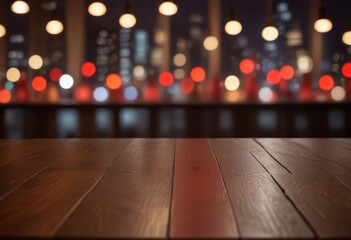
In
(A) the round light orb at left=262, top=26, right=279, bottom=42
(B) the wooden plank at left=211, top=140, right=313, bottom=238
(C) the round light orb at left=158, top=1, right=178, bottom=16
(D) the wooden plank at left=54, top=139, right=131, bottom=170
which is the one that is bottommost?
(B) the wooden plank at left=211, top=140, right=313, bottom=238

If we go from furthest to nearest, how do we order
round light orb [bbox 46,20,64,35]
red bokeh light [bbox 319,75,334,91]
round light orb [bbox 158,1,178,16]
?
red bokeh light [bbox 319,75,334,91] → round light orb [bbox 46,20,64,35] → round light orb [bbox 158,1,178,16]

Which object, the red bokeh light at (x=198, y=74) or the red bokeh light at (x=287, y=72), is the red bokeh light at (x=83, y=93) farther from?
the red bokeh light at (x=287, y=72)

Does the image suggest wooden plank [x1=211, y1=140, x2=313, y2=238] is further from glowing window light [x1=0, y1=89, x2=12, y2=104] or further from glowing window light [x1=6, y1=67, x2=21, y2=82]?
glowing window light [x1=6, y1=67, x2=21, y2=82]

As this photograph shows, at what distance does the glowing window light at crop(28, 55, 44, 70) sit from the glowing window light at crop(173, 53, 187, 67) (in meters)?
1.91

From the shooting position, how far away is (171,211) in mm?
964

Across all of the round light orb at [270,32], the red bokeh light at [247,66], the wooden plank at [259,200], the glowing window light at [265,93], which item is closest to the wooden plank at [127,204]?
the wooden plank at [259,200]

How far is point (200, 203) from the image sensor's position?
3.40 feet

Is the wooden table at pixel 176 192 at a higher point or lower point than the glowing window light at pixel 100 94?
lower

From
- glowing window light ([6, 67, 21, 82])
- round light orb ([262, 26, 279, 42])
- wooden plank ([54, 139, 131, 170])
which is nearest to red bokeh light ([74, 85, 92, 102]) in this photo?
glowing window light ([6, 67, 21, 82])

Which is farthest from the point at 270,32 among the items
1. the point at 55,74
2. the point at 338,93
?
the point at 55,74

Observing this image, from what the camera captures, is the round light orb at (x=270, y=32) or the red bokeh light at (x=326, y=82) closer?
the round light orb at (x=270, y=32)

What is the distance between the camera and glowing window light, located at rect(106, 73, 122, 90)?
5.74 m

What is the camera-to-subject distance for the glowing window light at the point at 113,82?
574 cm

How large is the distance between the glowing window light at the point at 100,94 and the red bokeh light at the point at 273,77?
7.38 ft
